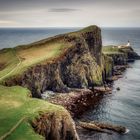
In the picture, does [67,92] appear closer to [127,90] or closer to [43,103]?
[127,90]

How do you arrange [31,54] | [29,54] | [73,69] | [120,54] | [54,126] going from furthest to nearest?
[120,54]
[73,69]
[29,54]
[31,54]
[54,126]

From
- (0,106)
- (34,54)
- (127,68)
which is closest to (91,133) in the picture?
(0,106)

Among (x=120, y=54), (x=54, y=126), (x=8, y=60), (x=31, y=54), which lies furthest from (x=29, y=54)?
(x=120, y=54)

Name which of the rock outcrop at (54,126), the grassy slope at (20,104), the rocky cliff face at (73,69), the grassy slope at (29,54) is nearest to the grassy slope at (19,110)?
the grassy slope at (20,104)

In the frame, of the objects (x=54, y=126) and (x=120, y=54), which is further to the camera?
(x=120, y=54)

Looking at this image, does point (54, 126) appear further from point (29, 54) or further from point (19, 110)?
point (29, 54)

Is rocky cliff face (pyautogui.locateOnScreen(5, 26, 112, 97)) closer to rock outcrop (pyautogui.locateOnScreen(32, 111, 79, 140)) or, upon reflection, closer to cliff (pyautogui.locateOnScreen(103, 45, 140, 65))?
rock outcrop (pyautogui.locateOnScreen(32, 111, 79, 140))
